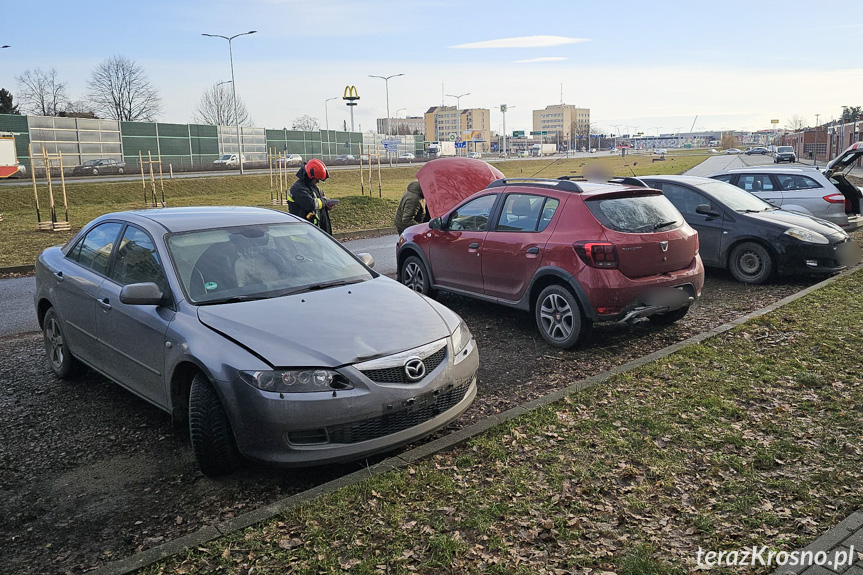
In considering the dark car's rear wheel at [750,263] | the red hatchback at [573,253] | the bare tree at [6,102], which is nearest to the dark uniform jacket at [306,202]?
the red hatchback at [573,253]

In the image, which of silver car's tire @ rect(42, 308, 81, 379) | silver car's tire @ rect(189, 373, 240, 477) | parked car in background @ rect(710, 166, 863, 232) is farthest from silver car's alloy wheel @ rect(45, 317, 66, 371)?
parked car in background @ rect(710, 166, 863, 232)

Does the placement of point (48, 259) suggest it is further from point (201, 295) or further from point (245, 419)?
point (245, 419)

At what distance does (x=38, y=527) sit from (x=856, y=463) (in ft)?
15.6

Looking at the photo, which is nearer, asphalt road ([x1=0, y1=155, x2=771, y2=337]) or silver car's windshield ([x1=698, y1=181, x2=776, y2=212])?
asphalt road ([x1=0, y1=155, x2=771, y2=337])

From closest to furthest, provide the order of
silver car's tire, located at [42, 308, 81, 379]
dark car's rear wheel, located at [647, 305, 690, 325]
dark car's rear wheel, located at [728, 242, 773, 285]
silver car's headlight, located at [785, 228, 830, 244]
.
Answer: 1. silver car's tire, located at [42, 308, 81, 379]
2. dark car's rear wheel, located at [647, 305, 690, 325]
3. silver car's headlight, located at [785, 228, 830, 244]
4. dark car's rear wheel, located at [728, 242, 773, 285]

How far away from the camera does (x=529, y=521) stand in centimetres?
367

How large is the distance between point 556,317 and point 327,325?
11.1 feet

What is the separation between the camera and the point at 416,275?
363 inches

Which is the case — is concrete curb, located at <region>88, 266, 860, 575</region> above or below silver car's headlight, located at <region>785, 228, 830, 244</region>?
below

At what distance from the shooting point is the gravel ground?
376cm

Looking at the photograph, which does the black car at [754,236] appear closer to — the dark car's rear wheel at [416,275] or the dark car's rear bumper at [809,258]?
the dark car's rear bumper at [809,258]

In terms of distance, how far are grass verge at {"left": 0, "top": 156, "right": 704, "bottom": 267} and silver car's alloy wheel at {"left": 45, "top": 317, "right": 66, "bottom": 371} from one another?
22.2ft

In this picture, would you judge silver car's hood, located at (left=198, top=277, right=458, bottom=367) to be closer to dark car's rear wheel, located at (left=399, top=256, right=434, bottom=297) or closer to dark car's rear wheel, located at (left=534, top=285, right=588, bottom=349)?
dark car's rear wheel, located at (left=534, top=285, right=588, bottom=349)
